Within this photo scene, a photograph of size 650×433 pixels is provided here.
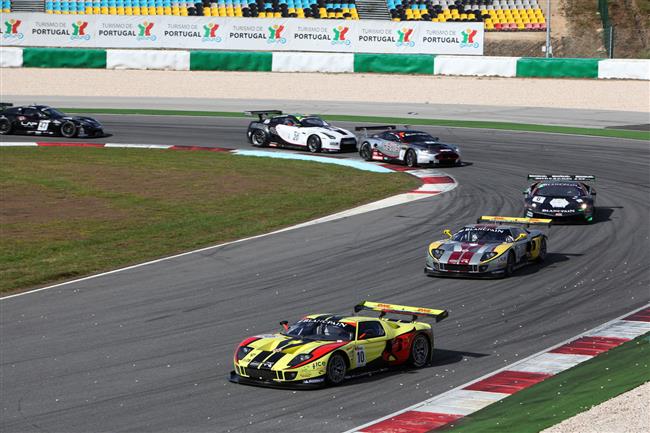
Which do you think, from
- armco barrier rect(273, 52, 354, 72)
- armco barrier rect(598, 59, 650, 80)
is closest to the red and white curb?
armco barrier rect(598, 59, 650, 80)

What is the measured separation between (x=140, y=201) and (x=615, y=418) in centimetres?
2369

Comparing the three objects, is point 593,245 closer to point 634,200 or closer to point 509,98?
point 634,200

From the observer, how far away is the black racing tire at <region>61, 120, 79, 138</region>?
154ft

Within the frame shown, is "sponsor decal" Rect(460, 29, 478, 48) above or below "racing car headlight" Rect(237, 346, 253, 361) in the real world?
above

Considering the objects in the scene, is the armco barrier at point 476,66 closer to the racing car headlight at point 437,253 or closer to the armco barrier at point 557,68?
the armco barrier at point 557,68

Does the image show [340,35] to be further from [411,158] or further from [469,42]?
[411,158]

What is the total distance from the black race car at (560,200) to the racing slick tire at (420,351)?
42.2 ft

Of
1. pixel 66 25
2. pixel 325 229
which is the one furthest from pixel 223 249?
pixel 66 25

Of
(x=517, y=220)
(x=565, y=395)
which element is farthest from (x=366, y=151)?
(x=565, y=395)

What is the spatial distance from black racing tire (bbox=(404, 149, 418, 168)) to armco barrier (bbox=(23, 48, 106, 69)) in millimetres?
24048

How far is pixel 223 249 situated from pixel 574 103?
31.1 metres

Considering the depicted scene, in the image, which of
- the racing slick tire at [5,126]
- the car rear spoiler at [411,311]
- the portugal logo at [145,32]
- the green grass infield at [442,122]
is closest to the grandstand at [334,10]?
the portugal logo at [145,32]

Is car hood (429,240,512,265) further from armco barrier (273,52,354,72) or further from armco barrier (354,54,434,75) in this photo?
armco barrier (273,52,354,72)

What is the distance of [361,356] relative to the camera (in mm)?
16109
